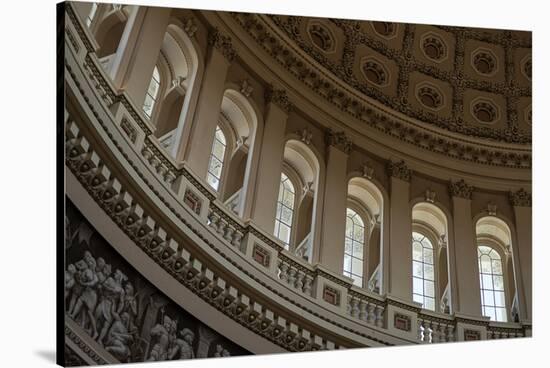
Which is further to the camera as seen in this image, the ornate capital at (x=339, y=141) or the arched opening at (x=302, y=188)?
the ornate capital at (x=339, y=141)

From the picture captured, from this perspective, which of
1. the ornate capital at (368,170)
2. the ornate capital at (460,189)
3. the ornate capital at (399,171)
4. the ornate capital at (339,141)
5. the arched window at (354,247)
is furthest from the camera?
the ornate capital at (460,189)

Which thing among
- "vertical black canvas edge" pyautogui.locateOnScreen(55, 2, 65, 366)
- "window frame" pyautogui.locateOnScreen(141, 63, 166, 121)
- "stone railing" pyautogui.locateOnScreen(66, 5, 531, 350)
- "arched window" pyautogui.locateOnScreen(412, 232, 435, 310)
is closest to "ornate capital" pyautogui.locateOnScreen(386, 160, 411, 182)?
"arched window" pyautogui.locateOnScreen(412, 232, 435, 310)

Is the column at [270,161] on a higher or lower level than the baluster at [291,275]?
higher

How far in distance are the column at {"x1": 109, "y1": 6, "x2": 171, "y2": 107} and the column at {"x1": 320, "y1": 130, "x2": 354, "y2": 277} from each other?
13.5 ft

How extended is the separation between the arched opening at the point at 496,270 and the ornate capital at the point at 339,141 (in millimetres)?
2823

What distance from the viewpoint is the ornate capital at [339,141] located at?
15.4 meters

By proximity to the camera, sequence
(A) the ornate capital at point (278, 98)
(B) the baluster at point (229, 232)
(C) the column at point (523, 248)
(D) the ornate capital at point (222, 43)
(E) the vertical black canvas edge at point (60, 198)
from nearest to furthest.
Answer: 1. (E) the vertical black canvas edge at point (60, 198)
2. (B) the baluster at point (229, 232)
3. (D) the ornate capital at point (222, 43)
4. (A) the ornate capital at point (278, 98)
5. (C) the column at point (523, 248)

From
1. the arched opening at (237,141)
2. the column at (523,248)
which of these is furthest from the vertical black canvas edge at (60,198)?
the column at (523,248)

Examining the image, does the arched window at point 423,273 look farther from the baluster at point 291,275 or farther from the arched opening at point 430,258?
the baluster at point 291,275

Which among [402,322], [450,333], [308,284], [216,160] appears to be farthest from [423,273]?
[216,160]

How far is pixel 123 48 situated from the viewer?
434 inches

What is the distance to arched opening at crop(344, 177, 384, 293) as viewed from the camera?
14.4 m

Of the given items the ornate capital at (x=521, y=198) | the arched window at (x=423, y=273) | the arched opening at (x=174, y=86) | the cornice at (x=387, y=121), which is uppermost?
the cornice at (x=387, y=121)

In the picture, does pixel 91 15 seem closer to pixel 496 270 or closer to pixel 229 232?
pixel 229 232
